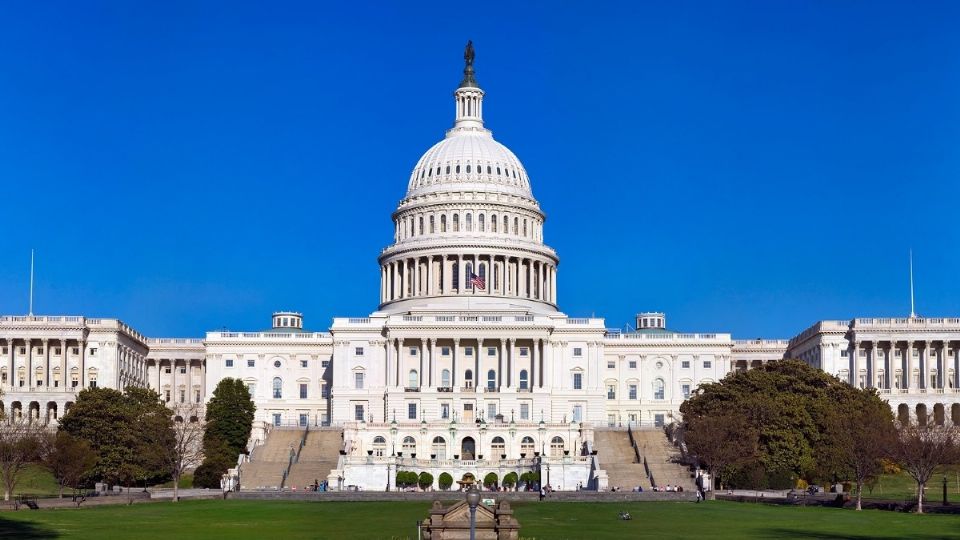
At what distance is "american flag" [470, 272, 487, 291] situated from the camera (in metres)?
175

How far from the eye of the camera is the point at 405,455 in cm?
14075

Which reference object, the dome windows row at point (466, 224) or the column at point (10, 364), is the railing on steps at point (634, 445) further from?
the column at point (10, 364)

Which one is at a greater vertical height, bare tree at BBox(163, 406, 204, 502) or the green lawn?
bare tree at BBox(163, 406, 204, 502)

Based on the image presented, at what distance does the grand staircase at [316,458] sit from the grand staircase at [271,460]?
2.99ft

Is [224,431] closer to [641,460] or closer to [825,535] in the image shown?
[641,460]

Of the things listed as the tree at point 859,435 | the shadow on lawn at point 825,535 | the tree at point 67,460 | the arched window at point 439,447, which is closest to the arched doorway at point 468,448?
the arched window at point 439,447

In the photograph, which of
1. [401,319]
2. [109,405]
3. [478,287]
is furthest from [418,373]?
[109,405]

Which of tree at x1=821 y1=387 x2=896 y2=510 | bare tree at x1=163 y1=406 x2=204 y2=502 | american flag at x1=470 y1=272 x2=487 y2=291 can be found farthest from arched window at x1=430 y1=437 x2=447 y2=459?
american flag at x1=470 y1=272 x2=487 y2=291

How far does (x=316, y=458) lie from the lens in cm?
13125

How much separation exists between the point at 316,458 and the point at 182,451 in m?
18.2

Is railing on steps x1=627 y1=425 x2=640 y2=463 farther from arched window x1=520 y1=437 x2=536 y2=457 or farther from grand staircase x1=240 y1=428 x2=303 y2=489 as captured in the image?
grand staircase x1=240 y1=428 x2=303 y2=489

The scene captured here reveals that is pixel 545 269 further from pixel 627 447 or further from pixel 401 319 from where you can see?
pixel 627 447

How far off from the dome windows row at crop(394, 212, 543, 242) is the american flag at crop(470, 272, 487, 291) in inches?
262

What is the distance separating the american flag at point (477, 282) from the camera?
174750 millimetres
